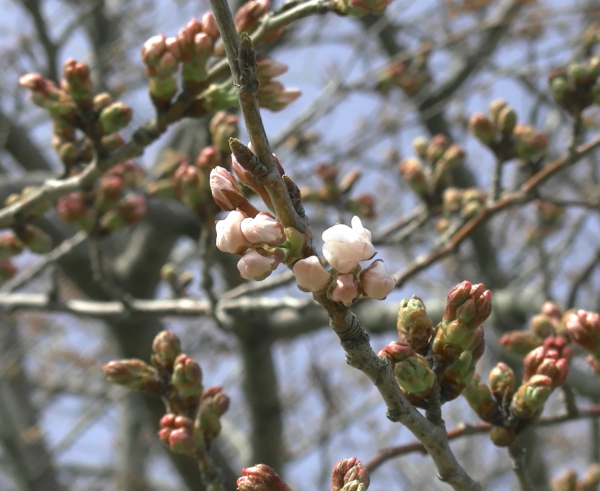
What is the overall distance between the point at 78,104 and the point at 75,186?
0.23 meters

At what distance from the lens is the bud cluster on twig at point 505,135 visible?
220cm

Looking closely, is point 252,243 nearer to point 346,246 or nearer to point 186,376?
point 346,246

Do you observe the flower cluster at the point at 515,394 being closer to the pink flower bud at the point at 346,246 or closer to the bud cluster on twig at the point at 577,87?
the pink flower bud at the point at 346,246

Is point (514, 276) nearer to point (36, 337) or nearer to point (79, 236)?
point (79, 236)

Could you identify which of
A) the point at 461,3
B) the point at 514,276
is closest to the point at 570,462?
the point at 514,276

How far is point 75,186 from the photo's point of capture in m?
1.63

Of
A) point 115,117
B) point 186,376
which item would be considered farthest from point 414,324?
point 115,117

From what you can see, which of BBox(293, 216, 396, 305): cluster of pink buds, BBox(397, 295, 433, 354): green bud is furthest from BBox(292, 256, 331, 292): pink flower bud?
BBox(397, 295, 433, 354): green bud

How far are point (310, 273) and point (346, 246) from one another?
69 millimetres

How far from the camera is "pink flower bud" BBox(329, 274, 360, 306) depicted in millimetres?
817

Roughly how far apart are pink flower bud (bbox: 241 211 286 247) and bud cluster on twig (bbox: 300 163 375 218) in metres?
1.86

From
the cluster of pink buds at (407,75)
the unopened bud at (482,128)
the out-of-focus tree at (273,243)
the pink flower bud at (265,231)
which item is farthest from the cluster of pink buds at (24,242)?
the cluster of pink buds at (407,75)

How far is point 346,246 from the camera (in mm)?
835

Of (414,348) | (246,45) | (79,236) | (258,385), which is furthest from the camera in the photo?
(258,385)
